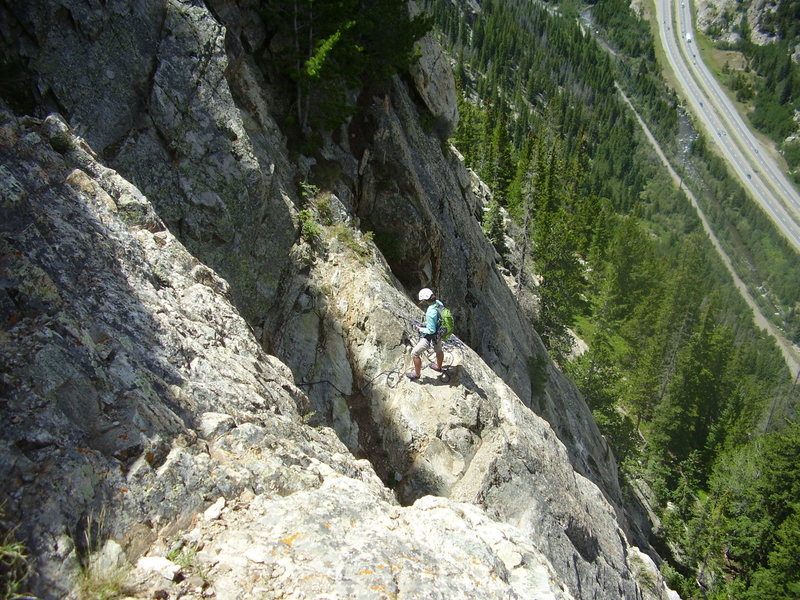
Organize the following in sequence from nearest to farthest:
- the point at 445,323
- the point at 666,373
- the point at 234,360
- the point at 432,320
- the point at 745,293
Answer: the point at 234,360
the point at 445,323
the point at 432,320
the point at 666,373
the point at 745,293

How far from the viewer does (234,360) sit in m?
9.70

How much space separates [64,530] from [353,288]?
1107cm

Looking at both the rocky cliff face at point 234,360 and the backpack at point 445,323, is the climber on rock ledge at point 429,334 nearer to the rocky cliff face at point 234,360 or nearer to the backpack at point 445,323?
the backpack at point 445,323

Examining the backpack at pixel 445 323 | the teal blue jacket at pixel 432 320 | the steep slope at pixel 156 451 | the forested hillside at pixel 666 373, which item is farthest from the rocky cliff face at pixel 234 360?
the forested hillside at pixel 666 373

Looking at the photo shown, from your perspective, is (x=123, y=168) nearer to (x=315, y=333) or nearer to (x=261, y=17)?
(x=315, y=333)

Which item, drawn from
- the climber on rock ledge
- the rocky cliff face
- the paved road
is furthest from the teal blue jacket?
the paved road

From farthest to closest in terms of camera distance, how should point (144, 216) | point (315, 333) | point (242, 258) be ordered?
point (315, 333), point (242, 258), point (144, 216)

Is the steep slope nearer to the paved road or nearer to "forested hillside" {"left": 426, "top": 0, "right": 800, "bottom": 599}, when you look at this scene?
"forested hillside" {"left": 426, "top": 0, "right": 800, "bottom": 599}

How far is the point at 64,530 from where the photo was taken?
18.9 feet

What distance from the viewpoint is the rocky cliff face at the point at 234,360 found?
6.44 metres

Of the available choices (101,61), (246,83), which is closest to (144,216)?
(101,61)

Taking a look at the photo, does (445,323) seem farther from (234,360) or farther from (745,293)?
(745,293)

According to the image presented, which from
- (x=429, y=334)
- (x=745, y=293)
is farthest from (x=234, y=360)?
(x=745, y=293)

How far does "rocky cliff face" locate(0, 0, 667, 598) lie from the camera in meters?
6.44
